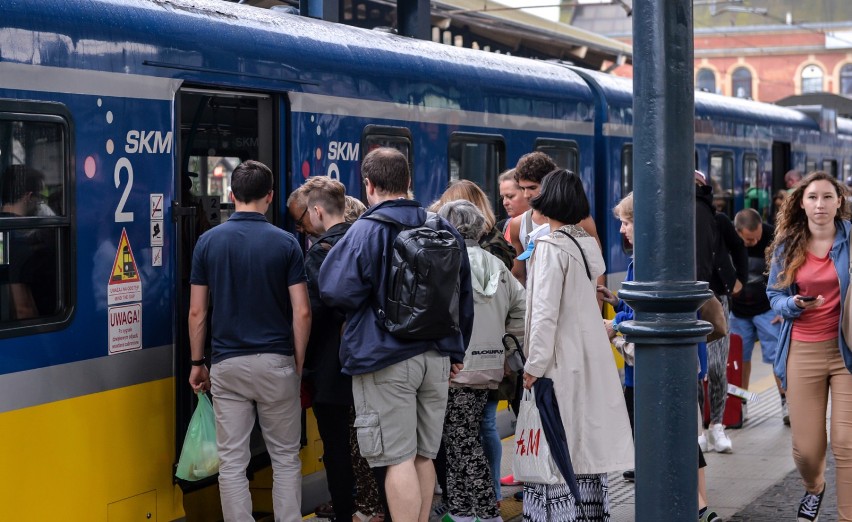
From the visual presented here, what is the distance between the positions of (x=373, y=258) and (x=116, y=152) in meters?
1.14

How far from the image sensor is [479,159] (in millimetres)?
9062

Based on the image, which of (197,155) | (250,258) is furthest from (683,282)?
(197,155)

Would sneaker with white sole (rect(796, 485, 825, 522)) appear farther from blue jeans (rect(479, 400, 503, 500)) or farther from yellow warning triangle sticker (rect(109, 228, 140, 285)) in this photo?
yellow warning triangle sticker (rect(109, 228, 140, 285))

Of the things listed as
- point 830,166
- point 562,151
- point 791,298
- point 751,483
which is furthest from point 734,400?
point 830,166

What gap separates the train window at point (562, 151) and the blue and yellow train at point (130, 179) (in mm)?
2204

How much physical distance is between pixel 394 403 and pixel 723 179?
990 cm

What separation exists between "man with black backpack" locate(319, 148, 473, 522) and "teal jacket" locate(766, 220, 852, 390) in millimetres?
1615

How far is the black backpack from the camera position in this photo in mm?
5430

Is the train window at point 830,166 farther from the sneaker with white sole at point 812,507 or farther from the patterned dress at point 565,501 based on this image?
the patterned dress at point 565,501

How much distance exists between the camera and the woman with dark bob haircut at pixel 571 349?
573 cm

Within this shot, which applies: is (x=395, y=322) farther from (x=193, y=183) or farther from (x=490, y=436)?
(x=193, y=183)

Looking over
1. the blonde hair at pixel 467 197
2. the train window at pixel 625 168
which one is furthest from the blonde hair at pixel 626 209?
the train window at pixel 625 168

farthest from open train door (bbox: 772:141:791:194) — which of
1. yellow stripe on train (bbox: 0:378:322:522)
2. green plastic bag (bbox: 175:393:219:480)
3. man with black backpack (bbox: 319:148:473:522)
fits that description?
yellow stripe on train (bbox: 0:378:322:522)

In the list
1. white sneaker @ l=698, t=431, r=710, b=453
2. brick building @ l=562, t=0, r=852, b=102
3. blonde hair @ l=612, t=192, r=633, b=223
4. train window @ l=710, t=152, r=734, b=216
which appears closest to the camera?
blonde hair @ l=612, t=192, r=633, b=223
